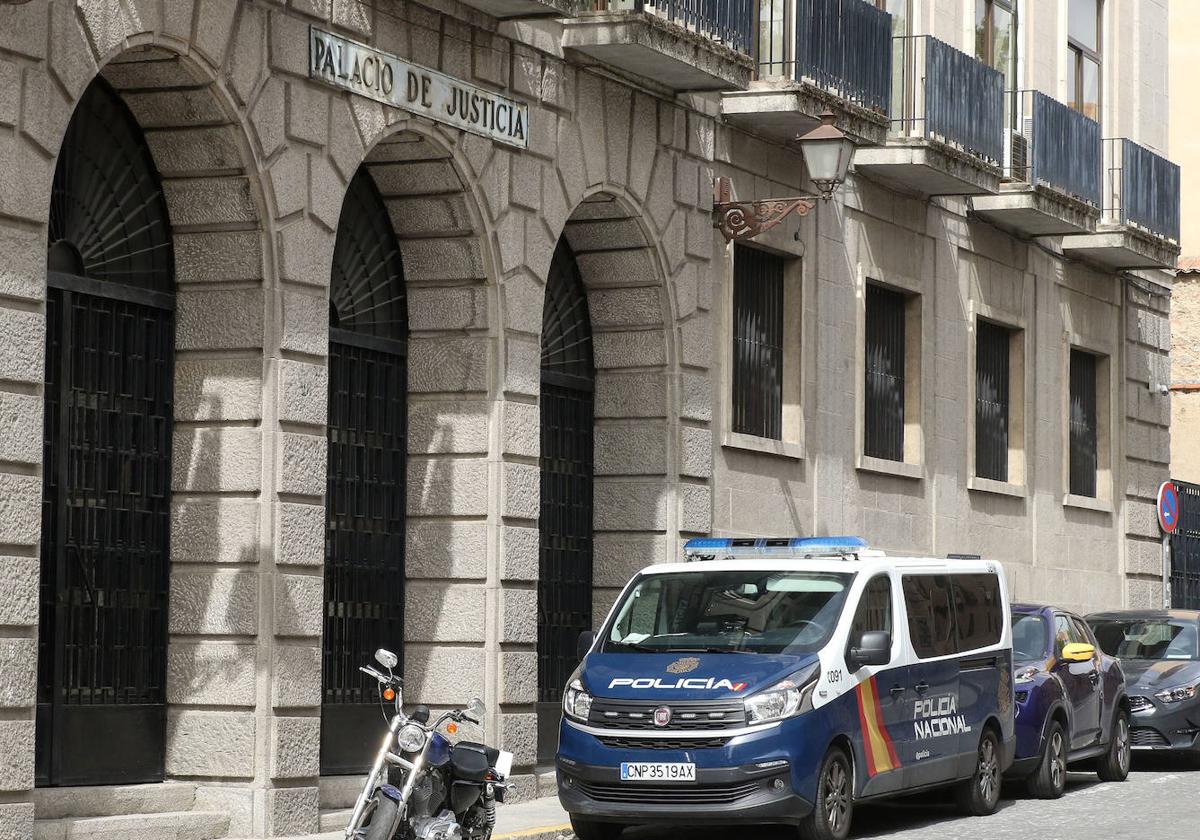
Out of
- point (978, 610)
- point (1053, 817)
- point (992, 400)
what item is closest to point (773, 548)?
point (978, 610)

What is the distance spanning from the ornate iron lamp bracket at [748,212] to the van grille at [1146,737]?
5.78 metres

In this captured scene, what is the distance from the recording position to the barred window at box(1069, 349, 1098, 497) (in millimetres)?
27722

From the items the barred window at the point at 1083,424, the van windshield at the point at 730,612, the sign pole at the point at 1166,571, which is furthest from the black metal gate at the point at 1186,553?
the van windshield at the point at 730,612

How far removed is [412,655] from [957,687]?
4042 mm

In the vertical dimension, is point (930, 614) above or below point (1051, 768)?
above

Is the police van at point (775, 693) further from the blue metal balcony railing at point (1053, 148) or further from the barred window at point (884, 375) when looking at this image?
the blue metal balcony railing at point (1053, 148)

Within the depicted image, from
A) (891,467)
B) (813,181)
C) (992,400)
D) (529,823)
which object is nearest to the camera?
(529,823)

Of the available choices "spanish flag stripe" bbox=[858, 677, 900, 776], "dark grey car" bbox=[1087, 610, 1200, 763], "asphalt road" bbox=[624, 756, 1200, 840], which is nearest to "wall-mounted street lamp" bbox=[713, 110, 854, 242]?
"asphalt road" bbox=[624, 756, 1200, 840]

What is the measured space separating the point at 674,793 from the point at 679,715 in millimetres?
471

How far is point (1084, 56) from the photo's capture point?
91.5 feet

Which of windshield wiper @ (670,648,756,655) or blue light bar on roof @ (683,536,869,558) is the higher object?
blue light bar on roof @ (683,536,869,558)

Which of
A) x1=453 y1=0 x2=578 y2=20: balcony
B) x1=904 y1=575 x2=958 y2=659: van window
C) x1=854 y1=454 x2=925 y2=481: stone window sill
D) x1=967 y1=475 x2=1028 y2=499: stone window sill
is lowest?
x1=904 y1=575 x2=958 y2=659: van window

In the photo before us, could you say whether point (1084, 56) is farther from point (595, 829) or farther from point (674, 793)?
point (674, 793)

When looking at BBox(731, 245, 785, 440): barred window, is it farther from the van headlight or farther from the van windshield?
the van headlight
